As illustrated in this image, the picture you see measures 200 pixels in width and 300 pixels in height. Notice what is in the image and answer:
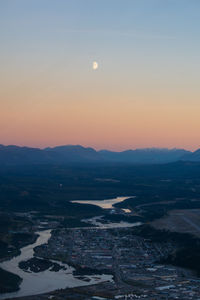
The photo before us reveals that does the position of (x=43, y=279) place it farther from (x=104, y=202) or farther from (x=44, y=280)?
(x=104, y=202)

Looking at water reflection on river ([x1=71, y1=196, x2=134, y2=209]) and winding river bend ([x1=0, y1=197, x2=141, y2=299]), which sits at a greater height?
water reflection on river ([x1=71, y1=196, x2=134, y2=209])

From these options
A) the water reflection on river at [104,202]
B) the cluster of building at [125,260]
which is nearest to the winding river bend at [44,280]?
the cluster of building at [125,260]

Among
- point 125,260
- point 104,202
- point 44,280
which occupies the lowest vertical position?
point 44,280

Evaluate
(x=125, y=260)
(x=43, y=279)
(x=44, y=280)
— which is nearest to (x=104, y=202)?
(x=125, y=260)

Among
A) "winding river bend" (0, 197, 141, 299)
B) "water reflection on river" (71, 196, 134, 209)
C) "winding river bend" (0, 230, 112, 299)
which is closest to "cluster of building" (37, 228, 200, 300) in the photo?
"winding river bend" (0, 197, 141, 299)

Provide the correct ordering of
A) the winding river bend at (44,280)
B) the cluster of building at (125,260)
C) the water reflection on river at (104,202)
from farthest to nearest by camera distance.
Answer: the water reflection on river at (104,202), the winding river bend at (44,280), the cluster of building at (125,260)

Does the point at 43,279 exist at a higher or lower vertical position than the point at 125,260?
lower

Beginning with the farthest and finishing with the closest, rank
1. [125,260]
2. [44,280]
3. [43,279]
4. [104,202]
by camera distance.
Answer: [104,202]
[125,260]
[43,279]
[44,280]

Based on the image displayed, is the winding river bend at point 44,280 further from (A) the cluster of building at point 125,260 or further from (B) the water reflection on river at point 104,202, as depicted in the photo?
(B) the water reflection on river at point 104,202

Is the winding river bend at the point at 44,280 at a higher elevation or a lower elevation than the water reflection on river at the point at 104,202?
lower

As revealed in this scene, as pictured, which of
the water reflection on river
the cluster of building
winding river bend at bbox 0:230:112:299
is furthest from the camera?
the water reflection on river

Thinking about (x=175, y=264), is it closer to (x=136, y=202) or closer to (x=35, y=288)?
(x=35, y=288)

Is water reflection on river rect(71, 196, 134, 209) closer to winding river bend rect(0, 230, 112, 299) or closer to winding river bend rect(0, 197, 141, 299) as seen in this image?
winding river bend rect(0, 197, 141, 299)
